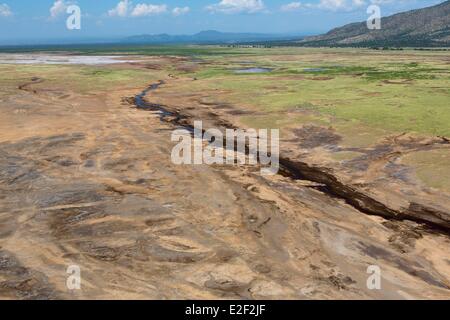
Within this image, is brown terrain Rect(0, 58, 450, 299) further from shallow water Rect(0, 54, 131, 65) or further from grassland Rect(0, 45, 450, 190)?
shallow water Rect(0, 54, 131, 65)

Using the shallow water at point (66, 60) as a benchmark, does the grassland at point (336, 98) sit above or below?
below

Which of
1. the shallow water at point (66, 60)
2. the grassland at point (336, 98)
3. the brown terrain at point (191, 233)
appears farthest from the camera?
the shallow water at point (66, 60)

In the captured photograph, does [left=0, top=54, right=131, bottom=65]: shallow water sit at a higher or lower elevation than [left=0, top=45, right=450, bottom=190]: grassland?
higher

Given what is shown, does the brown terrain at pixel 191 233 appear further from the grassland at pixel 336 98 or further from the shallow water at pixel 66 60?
the shallow water at pixel 66 60

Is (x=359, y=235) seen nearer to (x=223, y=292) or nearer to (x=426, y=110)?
(x=223, y=292)

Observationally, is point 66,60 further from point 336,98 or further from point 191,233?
point 191,233

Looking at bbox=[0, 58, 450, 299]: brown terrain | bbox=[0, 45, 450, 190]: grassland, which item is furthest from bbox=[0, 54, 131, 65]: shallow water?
bbox=[0, 58, 450, 299]: brown terrain

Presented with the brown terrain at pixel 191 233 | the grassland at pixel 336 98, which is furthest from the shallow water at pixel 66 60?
the brown terrain at pixel 191 233

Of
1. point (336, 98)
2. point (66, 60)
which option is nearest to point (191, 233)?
point (336, 98)
